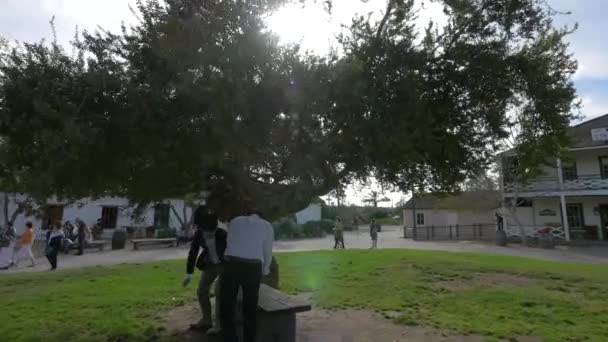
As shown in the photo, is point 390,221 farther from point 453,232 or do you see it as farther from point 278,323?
point 278,323

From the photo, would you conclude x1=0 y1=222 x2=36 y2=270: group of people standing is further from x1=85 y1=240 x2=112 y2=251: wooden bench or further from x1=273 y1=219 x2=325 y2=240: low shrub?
x1=273 y1=219 x2=325 y2=240: low shrub

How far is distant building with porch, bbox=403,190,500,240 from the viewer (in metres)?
35.6

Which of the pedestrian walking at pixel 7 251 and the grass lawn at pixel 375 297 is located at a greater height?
the pedestrian walking at pixel 7 251

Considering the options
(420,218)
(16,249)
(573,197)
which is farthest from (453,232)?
(16,249)

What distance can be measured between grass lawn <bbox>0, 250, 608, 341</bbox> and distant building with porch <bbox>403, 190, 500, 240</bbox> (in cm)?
1902

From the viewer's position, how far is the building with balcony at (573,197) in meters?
29.6

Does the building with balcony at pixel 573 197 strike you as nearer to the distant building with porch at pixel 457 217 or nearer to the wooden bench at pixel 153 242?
the distant building with porch at pixel 457 217

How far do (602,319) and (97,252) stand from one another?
2260 cm

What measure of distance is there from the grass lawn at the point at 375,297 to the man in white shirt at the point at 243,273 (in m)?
2.05

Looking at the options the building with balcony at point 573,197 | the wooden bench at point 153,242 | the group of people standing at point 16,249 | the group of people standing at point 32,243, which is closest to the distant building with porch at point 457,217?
the building with balcony at point 573,197

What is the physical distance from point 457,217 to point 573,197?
11235mm

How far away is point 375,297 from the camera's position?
9.22 m

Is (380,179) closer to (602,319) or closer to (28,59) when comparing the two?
(602,319)

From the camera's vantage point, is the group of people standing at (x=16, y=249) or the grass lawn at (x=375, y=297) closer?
the grass lawn at (x=375, y=297)
